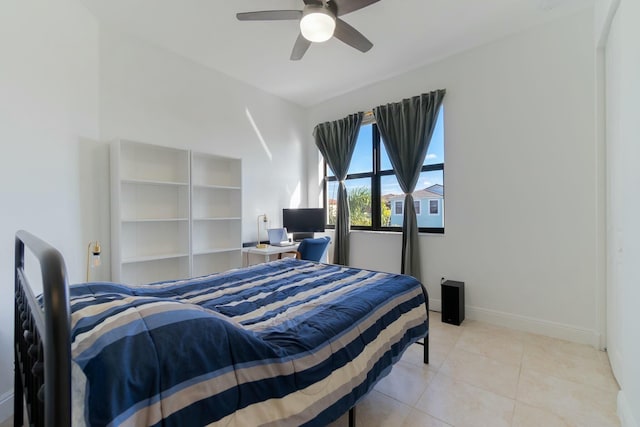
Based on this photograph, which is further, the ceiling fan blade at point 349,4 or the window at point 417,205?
the window at point 417,205

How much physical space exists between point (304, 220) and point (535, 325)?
9.57 feet

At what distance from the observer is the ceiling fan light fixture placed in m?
1.94

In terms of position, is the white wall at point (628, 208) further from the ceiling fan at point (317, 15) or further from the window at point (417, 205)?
the window at point (417, 205)

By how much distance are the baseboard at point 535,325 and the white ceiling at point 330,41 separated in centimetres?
285

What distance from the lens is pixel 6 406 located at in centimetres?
162

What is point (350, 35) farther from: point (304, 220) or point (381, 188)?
point (304, 220)

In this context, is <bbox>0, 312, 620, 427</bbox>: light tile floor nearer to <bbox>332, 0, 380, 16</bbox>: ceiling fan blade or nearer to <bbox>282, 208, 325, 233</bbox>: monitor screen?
<bbox>282, 208, 325, 233</bbox>: monitor screen

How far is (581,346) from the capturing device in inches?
94.0

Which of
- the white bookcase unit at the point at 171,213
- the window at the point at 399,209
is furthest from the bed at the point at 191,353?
the window at the point at 399,209

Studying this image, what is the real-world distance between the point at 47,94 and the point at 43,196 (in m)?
0.75

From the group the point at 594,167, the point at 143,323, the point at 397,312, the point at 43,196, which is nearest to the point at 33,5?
the point at 43,196

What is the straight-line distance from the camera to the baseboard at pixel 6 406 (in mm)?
1600

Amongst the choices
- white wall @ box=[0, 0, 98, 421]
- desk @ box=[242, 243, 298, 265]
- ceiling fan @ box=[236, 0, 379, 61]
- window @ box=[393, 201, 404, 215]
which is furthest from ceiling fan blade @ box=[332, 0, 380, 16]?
desk @ box=[242, 243, 298, 265]

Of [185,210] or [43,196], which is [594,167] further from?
[43,196]
